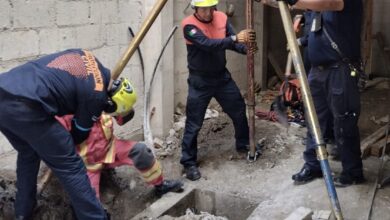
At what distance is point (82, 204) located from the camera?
3586 millimetres

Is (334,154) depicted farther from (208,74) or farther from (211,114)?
(211,114)

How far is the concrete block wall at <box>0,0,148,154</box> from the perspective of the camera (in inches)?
167

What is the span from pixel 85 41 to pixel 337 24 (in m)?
2.39

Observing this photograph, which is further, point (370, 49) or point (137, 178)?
point (370, 49)

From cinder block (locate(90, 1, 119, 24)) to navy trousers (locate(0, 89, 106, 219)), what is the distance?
6.02 feet

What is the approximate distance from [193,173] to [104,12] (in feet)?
6.08

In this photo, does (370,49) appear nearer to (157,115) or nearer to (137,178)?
(157,115)

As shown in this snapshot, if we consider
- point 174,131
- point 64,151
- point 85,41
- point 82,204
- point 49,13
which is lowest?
point 174,131

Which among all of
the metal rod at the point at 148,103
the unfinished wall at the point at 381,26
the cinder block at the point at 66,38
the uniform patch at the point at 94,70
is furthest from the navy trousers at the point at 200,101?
the unfinished wall at the point at 381,26

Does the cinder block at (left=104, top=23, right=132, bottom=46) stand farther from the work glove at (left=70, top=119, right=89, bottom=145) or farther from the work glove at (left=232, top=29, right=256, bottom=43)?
the work glove at (left=70, top=119, right=89, bottom=145)

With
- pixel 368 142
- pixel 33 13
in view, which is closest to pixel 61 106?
pixel 33 13

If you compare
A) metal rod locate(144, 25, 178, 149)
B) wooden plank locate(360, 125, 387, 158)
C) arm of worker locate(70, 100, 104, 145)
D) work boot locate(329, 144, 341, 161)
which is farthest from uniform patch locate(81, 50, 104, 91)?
wooden plank locate(360, 125, 387, 158)

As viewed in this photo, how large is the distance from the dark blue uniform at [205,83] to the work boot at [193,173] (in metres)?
0.06

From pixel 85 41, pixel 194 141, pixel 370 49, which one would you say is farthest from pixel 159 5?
pixel 370 49
